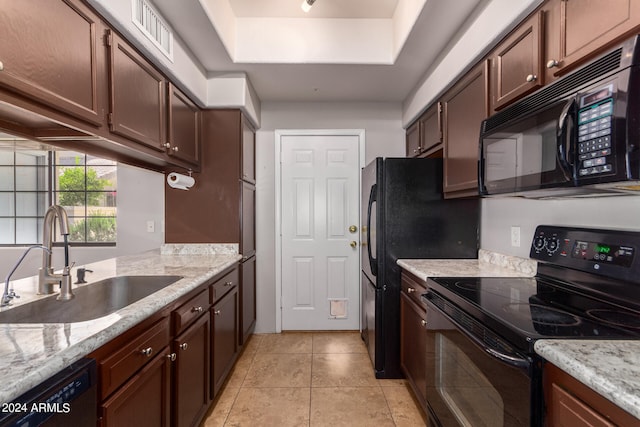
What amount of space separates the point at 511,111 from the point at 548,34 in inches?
12.6

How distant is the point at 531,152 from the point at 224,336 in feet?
6.68

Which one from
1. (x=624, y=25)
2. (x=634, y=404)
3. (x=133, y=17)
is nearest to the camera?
(x=634, y=404)

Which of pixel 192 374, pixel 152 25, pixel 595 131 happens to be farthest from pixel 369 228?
pixel 152 25

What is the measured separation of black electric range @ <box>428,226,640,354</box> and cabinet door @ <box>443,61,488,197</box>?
50 cm

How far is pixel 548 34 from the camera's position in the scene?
126 cm

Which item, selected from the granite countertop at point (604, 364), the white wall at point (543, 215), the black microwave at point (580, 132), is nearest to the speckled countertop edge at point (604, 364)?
the granite countertop at point (604, 364)

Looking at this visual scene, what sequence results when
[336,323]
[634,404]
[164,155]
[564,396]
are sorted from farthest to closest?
[336,323]
[164,155]
[564,396]
[634,404]

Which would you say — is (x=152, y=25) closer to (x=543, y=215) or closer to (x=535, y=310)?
(x=535, y=310)

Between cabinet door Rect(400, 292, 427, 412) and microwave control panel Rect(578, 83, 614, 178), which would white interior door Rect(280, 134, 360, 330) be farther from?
microwave control panel Rect(578, 83, 614, 178)

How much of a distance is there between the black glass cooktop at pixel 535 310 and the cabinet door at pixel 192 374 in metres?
1.26

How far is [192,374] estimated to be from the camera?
161 centimetres

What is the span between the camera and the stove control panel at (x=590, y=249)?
1.14m

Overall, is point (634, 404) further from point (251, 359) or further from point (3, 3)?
point (251, 359)

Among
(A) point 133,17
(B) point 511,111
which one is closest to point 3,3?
(A) point 133,17
